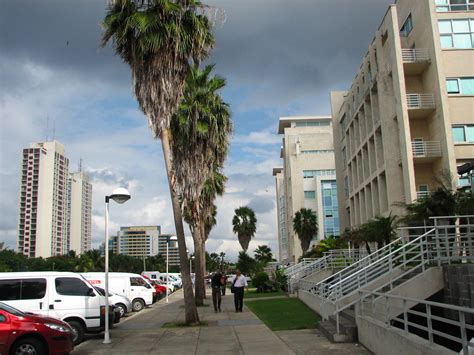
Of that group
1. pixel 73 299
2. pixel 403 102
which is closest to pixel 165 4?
pixel 73 299

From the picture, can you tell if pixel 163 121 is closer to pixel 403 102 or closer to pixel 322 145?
pixel 403 102

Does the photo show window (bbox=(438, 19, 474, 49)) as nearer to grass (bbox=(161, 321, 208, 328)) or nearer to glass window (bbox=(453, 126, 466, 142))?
glass window (bbox=(453, 126, 466, 142))

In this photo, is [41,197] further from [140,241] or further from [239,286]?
[239,286]

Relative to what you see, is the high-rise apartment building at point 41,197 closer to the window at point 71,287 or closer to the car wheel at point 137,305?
the car wheel at point 137,305

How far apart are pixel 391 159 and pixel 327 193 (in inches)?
1866

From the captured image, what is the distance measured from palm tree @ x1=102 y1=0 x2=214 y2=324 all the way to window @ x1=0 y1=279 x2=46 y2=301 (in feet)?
16.2

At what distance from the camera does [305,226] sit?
225 feet

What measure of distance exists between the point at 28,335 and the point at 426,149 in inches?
1069

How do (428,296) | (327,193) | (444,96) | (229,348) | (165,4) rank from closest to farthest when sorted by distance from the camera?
1. (229,348)
2. (428,296)
3. (165,4)
4. (444,96)
5. (327,193)


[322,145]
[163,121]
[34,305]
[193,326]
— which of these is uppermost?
[322,145]

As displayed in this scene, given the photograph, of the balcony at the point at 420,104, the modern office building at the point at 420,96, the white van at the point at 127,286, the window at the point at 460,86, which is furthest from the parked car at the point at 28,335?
the window at the point at 460,86

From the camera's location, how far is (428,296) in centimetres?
1326

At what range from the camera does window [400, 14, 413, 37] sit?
35312 millimetres

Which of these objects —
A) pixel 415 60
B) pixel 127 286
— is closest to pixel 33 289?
pixel 127 286
